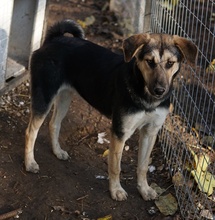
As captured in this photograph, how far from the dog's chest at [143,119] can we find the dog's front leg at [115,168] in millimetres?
147

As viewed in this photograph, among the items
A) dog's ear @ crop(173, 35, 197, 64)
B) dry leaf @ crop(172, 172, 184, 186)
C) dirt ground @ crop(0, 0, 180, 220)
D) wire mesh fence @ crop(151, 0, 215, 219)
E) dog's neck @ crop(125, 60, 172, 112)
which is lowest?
dirt ground @ crop(0, 0, 180, 220)

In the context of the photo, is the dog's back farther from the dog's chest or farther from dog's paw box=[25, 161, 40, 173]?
dog's paw box=[25, 161, 40, 173]

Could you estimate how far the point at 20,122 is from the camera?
596cm

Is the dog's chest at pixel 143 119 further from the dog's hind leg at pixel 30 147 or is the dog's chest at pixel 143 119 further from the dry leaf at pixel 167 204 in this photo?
the dog's hind leg at pixel 30 147

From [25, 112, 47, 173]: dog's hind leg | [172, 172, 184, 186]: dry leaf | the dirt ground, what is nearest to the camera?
the dirt ground

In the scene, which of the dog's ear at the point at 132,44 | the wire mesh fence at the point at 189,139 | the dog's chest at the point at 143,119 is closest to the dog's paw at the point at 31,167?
the dog's chest at the point at 143,119

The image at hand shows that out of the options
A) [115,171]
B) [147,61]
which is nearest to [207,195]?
[115,171]

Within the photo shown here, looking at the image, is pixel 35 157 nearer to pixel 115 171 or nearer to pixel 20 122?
pixel 20 122

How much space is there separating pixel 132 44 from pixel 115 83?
1.60 feet

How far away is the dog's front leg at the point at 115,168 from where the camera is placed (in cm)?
469

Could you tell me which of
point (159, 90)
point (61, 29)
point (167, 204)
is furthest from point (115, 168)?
point (61, 29)

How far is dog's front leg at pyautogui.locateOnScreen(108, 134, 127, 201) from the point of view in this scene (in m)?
4.69

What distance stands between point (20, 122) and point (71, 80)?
1100mm

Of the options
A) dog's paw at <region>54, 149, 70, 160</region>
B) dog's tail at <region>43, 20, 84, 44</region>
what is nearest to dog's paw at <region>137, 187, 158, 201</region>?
dog's paw at <region>54, 149, 70, 160</region>
